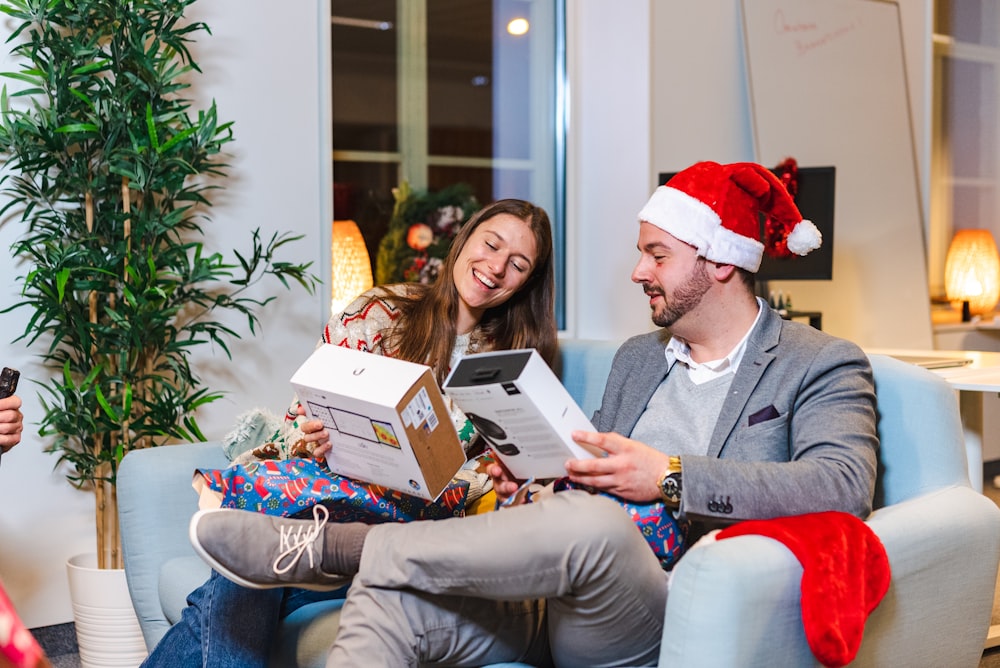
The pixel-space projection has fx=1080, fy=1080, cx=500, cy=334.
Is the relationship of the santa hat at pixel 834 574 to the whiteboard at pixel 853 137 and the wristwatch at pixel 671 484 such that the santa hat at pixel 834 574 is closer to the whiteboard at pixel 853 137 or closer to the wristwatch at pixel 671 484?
the wristwatch at pixel 671 484

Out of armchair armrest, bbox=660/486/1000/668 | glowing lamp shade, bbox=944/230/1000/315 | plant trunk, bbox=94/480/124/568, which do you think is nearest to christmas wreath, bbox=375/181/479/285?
plant trunk, bbox=94/480/124/568

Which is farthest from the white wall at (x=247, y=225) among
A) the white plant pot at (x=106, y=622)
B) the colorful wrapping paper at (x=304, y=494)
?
the colorful wrapping paper at (x=304, y=494)

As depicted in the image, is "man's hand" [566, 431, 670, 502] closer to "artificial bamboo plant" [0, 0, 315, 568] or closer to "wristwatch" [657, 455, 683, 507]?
"wristwatch" [657, 455, 683, 507]

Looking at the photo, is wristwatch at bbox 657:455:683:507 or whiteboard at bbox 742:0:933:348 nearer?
wristwatch at bbox 657:455:683:507

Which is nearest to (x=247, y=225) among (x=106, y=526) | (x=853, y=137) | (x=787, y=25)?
(x=106, y=526)

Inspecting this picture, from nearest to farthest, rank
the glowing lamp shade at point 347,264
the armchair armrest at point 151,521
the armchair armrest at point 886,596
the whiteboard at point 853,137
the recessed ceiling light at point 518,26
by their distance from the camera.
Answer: the armchair armrest at point 886,596
the armchair armrest at point 151,521
the glowing lamp shade at point 347,264
the recessed ceiling light at point 518,26
the whiteboard at point 853,137

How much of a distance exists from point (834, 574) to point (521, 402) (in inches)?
20.0

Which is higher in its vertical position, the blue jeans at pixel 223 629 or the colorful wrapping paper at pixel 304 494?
the colorful wrapping paper at pixel 304 494

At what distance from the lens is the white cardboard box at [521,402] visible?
1.64 m

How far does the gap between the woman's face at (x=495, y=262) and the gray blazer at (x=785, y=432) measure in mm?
394

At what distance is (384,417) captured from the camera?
167 cm

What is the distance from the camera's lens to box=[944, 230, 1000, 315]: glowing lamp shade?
5168mm

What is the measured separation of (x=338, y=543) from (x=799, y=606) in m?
0.72

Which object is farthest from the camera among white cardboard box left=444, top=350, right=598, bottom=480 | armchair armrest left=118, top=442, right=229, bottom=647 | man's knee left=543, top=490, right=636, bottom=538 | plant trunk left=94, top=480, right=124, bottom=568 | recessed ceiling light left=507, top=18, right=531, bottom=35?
recessed ceiling light left=507, top=18, right=531, bottom=35
